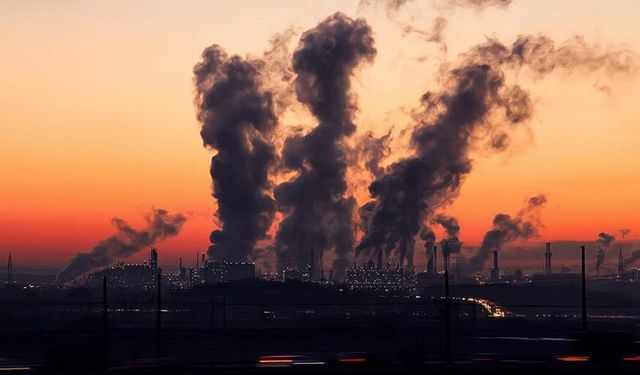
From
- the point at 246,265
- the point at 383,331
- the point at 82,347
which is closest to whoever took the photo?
the point at 82,347

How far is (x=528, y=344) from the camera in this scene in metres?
82.6

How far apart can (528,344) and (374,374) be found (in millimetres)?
44568

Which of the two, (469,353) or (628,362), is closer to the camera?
(628,362)

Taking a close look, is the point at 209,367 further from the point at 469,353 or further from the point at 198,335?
the point at 198,335

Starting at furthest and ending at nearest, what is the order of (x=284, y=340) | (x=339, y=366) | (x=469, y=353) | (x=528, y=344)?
(x=284, y=340)
(x=528, y=344)
(x=469, y=353)
(x=339, y=366)

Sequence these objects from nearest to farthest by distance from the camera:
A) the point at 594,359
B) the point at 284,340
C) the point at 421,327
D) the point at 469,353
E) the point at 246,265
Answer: the point at 594,359 → the point at 469,353 → the point at 284,340 → the point at 421,327 → the point at 246,265

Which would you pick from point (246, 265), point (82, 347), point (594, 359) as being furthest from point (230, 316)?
point (594, 359)

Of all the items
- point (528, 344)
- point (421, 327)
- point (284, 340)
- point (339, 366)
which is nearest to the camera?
point (339, 366)

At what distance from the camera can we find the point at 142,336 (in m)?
93.1

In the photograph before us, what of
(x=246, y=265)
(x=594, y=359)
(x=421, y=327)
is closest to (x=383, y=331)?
(x=421, y=327)

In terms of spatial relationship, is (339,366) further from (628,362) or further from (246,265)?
(246,265)

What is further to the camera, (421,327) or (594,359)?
(421,327)

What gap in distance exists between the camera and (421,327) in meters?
111

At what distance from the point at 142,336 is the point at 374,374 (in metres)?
55.7
